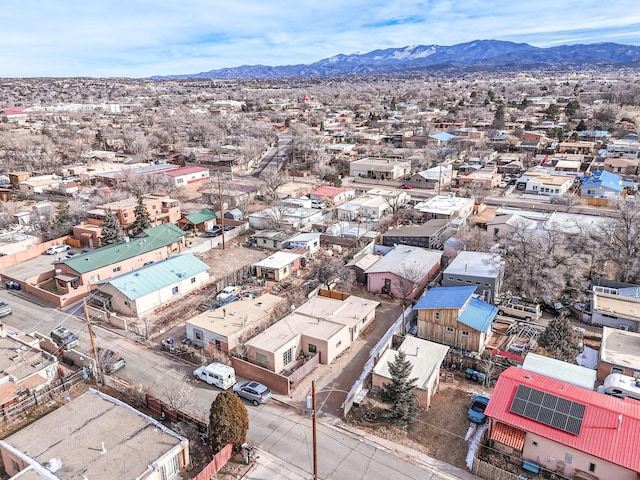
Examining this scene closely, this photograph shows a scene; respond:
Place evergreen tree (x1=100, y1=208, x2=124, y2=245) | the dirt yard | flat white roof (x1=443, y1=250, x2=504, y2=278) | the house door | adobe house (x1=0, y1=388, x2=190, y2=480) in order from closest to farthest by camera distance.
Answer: adobe house (x1=0, y1=388, x2=190, y2=480)
the dirt yard
flat white roof (x1=443, y1=250, x2=504, y2=278)
the house door
evergreen tree (x1=100, y1=208, x2=124, y2=245)

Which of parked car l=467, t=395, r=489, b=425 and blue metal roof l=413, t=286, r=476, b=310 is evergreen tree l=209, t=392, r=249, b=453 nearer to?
parked car l=467, t=395, r=489, b=425

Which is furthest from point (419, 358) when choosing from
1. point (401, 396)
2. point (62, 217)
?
point (62, 217)

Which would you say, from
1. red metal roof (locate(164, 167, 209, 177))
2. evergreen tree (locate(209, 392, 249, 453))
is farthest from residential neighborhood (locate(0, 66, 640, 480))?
red metal roof (locate(164, 167, 209, 177))

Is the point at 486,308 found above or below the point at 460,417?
above

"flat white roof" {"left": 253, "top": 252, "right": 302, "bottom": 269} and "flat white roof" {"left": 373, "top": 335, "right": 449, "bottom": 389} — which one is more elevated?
"flat white roof" {"left": 253, "top": 252, "right": 302, "bottom": 269}

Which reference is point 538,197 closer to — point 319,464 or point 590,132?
point 590,132

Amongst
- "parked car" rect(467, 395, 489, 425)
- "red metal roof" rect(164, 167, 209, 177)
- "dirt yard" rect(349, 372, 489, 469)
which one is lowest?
"dirt yard" rect(349, 372, 489, 469)

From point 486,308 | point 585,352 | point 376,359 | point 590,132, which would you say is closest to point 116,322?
point 376,359
